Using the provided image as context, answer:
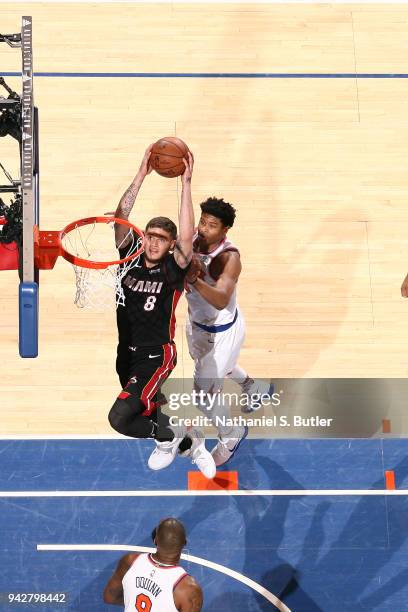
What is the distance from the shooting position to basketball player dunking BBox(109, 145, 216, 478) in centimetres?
795

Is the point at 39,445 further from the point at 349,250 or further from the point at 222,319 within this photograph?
the point at 349,250

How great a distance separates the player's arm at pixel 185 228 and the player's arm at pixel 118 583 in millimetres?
2191

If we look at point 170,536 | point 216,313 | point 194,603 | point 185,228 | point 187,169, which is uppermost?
point 187,169

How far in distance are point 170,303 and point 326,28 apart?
5689 millimetres

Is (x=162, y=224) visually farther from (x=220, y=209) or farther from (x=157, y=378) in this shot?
(x=157, y=378)

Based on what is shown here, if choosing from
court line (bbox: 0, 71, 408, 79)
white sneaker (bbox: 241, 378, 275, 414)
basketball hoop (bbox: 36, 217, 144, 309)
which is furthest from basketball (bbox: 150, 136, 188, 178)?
court line (bbox: 0, 71, 408, 79)

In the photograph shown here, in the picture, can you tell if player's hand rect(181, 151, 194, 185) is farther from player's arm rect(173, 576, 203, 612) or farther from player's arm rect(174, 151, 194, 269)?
player's arm rect(173, 576, 203, 612)

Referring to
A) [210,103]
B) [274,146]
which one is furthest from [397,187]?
[210,103]

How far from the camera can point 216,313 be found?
844 centimetres

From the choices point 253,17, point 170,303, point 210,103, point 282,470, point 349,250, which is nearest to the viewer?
point 170,303

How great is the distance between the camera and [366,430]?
9.55 m

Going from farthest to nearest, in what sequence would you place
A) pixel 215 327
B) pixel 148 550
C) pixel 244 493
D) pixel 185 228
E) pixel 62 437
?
pixel 62 437 → pixel 244 493 → pixel 148 550 → pixel 215 327 → pixel 185 228

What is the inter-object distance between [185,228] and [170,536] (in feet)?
7.40

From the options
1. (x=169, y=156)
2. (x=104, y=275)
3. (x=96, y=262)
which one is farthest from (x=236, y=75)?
(x=96, y=262)
